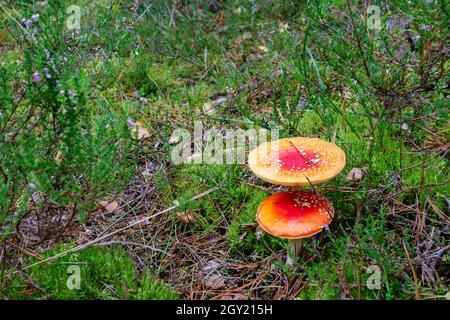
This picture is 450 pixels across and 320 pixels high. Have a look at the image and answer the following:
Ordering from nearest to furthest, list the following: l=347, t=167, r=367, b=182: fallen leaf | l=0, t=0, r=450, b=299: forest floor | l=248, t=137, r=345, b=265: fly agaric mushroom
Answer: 1. l=0, t=0, r=450, b=299: forest floor
2. l=248, t=137, r=345, b=265: fly agaric mushroom
3. l=347, t=167, r=367, b=182: fallen leaf

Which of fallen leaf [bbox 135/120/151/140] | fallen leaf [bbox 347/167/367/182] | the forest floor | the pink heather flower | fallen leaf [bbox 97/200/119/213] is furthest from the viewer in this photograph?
fallen leaf [bbox 135/120/151/140]

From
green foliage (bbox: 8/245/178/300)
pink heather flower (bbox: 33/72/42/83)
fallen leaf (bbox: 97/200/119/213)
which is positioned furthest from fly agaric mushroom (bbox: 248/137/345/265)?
pink heather flower (bbox: 33/72/42/83)

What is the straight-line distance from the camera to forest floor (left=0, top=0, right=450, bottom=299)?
7.80 ft

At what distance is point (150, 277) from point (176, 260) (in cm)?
24

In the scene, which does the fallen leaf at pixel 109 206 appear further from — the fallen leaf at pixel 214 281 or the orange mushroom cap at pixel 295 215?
the orange mushroom cap at pixel 295 215

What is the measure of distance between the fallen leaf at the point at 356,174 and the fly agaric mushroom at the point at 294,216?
477 millimetres

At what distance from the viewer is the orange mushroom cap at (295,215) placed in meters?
2.45

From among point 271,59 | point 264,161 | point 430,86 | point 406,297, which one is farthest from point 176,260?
point 271,59

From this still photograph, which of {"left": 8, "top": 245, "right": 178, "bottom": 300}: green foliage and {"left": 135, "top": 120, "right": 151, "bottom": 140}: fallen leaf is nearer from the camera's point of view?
{"left": 8, "top": 245, "right": 178, "bottom": 300}: green foliage

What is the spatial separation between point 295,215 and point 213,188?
0.84 meters

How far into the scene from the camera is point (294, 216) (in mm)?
2512

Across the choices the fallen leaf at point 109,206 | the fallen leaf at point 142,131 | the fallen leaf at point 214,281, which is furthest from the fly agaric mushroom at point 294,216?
the fallen leaf at point 142,131

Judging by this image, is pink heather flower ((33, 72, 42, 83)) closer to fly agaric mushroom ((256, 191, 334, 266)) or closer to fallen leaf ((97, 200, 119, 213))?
fallen leaf ((97, 200, 119, 213))
